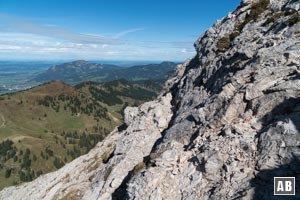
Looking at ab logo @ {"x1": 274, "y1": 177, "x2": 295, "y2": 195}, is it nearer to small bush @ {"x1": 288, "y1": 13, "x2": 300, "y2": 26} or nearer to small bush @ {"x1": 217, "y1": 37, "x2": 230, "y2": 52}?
small bush @ {"x1": 288, "y1": 13, "x2": 300, "y2": 26}

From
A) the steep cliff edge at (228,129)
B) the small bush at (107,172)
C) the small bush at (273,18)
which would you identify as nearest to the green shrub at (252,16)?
the steep cliff edge at (228,129)

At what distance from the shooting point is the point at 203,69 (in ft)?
190

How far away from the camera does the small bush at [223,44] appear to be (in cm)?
5792

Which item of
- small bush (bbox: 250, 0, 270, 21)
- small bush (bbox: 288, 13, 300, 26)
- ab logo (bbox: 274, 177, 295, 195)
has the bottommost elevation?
ab logo (bbox: 274, 177, 295, 195)

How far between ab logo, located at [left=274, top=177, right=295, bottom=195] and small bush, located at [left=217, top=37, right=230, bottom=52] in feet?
112

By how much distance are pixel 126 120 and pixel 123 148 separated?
847 inches

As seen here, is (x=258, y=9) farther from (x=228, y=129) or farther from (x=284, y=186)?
(x=284, y=186)

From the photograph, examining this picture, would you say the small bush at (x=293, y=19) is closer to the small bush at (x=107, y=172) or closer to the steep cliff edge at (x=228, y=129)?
the steep cliff edge at (x=228, y=129)

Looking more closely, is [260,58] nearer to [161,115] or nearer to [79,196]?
[161,115]

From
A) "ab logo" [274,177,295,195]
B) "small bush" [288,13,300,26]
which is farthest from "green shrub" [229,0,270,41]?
"ab logo" [274,177,295,195]

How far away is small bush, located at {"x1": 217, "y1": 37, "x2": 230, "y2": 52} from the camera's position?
57.9 m

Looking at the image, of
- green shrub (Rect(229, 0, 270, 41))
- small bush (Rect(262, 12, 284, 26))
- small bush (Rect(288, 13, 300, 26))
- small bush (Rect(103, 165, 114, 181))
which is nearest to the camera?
small bush (Rect(288, 13, 300, 26))

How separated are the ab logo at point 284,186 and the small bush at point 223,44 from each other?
34.3m

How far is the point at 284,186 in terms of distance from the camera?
2600 cm
